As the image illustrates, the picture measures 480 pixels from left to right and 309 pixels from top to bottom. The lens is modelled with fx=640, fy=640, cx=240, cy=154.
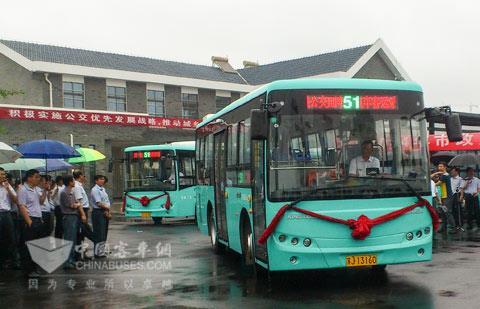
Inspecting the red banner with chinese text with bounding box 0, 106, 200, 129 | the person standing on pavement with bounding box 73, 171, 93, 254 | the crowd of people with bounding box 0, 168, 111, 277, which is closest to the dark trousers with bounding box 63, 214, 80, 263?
the crowd of people with bounding box 0, 168, 111, 277

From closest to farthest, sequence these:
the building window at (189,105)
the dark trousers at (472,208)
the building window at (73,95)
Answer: the dark trousers at (472,208)
the building window at (73,95)
the building window at (189,105)

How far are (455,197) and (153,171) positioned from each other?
32.3 ft

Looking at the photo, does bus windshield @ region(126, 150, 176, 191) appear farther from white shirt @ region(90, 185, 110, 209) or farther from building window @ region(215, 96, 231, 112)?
building window @ region(215, 96, 231, 112)

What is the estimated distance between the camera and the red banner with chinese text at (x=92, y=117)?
102 ft

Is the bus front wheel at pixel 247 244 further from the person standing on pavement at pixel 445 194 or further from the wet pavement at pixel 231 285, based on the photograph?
the person standing on pavement at pixel 445 194

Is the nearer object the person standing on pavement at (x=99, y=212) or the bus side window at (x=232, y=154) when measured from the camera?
the bus side window at (x=232, y=154)

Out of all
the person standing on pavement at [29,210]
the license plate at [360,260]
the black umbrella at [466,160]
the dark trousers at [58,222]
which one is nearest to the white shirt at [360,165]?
the license plate at [360,260]

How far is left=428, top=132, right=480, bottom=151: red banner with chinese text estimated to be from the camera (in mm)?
22638

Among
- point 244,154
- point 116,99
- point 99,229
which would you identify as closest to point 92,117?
point 116,99

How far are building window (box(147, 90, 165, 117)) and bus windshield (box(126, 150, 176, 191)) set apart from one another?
1831 centimetres

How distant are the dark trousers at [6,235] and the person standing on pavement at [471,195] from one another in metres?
11.3

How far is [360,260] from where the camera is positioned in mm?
8555

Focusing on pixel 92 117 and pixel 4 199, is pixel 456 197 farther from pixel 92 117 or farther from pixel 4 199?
pixel 92 117

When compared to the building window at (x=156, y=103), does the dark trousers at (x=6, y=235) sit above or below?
below
